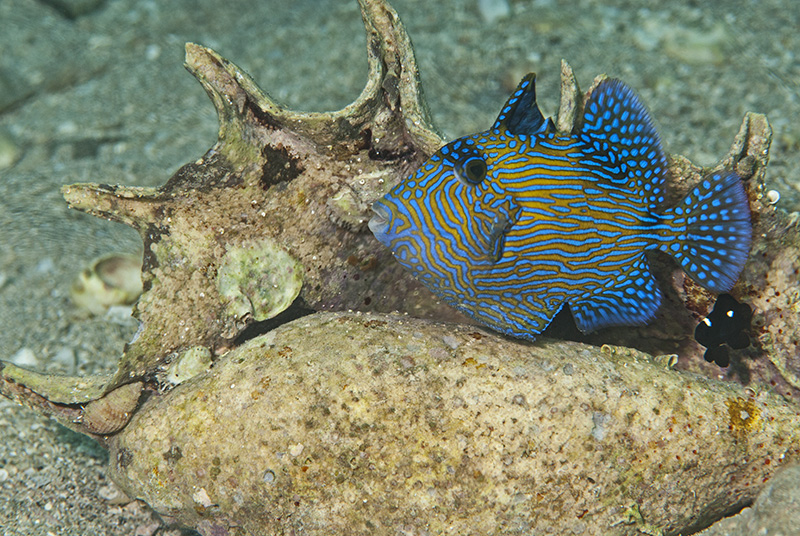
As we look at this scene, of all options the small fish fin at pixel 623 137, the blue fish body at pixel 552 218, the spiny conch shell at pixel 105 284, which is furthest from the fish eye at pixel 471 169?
the spiny conch shell at pixel 105 284

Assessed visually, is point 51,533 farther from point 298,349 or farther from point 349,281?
point 349,281

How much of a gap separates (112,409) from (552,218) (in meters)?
1.84

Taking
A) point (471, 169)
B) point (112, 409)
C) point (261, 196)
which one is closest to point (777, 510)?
point (471, 169)

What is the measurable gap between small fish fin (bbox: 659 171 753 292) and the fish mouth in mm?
1000

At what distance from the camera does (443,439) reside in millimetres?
2047

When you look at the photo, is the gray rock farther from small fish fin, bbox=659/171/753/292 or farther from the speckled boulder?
small fish fin, bbox=659/171/753/292

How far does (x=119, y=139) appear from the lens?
17.7 feet

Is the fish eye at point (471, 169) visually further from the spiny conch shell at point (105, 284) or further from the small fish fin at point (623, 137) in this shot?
the spiny conch shell at point (105, 284)

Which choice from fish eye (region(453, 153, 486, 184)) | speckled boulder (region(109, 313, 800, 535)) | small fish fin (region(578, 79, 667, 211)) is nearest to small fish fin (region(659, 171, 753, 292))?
small fish fin (region(578, 79, 667, 211))

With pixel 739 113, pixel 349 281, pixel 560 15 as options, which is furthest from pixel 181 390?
pixel 560 15

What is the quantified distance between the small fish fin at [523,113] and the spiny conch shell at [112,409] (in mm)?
1733

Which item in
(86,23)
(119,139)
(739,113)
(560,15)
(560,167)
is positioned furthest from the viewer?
(86,23)

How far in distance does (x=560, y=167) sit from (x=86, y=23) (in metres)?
7.11

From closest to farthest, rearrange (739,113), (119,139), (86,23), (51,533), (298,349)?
(298,349), (51,533), (739,113), (119,139), (86,23)
